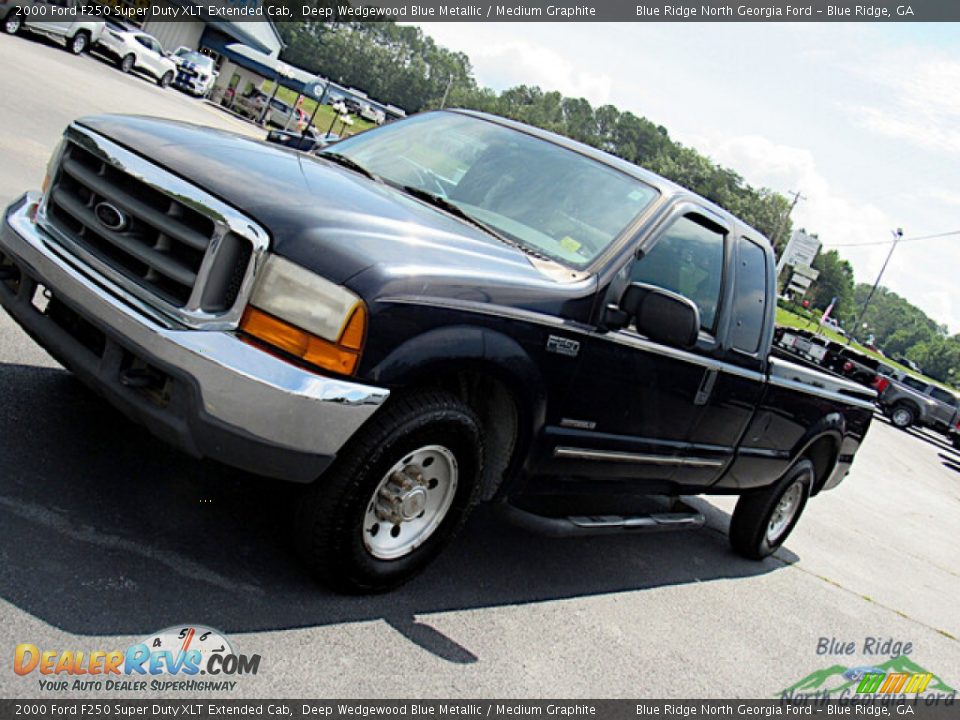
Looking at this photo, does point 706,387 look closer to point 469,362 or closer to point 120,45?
point 469,362

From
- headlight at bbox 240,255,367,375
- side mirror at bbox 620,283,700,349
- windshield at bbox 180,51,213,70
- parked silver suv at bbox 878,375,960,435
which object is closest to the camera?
headlight at bbox 240,255,367,375

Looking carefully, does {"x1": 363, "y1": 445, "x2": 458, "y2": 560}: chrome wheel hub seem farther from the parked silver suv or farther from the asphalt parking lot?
the parked silver suv

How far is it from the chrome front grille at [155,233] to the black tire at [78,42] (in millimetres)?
29942

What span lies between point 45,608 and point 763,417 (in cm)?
Result: 413

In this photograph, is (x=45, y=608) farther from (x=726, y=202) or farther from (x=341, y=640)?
(x=726, y=202)

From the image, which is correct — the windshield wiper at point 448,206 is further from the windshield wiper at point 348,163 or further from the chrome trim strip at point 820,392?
the chrome trim strip at point 820,392

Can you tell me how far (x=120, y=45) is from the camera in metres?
33.5

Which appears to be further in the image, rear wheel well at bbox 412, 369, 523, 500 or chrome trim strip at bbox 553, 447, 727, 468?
chrome trim strip at bbox 553, 447, 727, 468

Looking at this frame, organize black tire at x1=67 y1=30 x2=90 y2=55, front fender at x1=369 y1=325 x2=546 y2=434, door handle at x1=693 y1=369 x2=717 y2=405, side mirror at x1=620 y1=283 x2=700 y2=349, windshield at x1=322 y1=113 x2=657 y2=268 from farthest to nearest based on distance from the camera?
1. black tire at x1=67 y1=30 x2=90 y2=55
2. door handle at x1=693 y1=369 x2=717 y2=405
3. windshield at x1=322 y1=113 x2=657 y2=268
4. side mirror at x1=620 y1=283 x2=700 y2=349
5. front fender at x1=369 y1=325 x2=546 y2=434

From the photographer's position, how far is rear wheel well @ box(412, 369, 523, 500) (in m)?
3.74

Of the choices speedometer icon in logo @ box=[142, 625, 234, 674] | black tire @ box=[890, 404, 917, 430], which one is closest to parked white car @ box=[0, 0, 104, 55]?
speedometer icon in logo @ box=[142, 625, 234, 674]

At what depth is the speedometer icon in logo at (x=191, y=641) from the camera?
293cm

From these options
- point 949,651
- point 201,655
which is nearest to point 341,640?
point 201,655

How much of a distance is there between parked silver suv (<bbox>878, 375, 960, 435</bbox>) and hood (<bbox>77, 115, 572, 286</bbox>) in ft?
96.1
